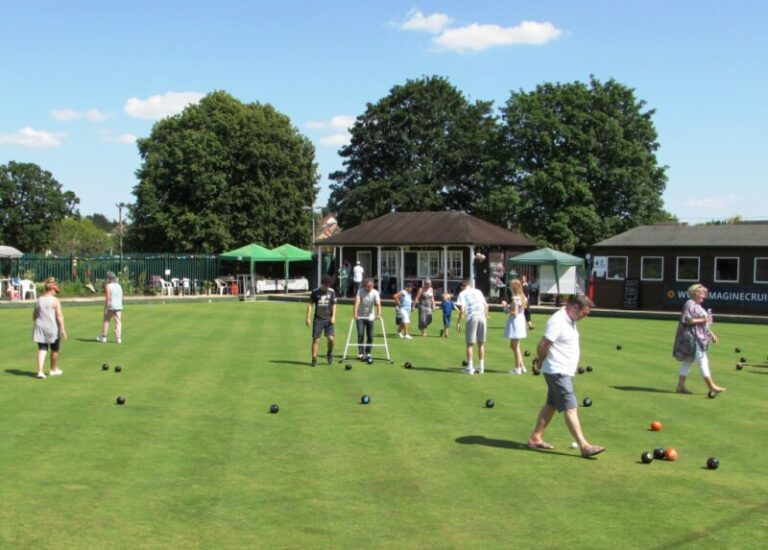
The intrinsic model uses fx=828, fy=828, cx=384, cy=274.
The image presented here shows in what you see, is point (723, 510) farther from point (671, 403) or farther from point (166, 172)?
point (166, 172)

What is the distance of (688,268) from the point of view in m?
34.6

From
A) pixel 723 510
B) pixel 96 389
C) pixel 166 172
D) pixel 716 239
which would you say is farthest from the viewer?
pixel 166 172

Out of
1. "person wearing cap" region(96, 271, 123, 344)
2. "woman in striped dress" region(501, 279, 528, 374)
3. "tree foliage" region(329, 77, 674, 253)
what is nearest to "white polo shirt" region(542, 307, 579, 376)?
"woman in striped dress" region(501, 279, 528, 374)

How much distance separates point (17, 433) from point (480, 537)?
6.06 metres

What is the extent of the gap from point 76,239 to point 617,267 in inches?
3494

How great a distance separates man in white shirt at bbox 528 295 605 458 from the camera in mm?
8594

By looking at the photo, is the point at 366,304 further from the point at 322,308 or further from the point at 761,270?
the point at 761,270

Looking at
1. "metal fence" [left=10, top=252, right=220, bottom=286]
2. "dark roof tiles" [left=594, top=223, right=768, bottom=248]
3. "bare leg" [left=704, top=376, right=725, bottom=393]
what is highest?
"dark roof tiles" [left=594, top=223, right=768, bottom=248]

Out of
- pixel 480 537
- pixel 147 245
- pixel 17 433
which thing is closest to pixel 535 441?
pixel 480 537

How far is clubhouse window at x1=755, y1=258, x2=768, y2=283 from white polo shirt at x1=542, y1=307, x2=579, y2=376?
2741 centimetres

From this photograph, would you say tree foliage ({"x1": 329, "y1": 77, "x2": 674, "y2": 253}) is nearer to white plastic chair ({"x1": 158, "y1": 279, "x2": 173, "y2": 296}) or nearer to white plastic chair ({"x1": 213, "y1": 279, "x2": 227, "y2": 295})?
white plastic chair ({"x1": 213, "y1": 279, "x2": 227, "y2": 295})

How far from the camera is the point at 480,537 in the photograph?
6215mm

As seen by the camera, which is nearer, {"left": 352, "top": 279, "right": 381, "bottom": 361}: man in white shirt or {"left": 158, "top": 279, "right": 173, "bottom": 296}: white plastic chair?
{"left": 352, "top": 279, "right": 381, "bottom": 361}: man in white shirt

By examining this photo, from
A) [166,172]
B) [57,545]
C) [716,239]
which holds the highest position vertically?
[166,172]
